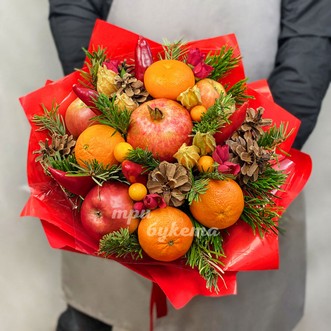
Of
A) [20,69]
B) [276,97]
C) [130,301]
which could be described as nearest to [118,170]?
[276,97]

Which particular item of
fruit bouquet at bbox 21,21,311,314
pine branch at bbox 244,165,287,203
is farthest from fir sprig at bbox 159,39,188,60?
pine branch at bbox 244,165,287,203

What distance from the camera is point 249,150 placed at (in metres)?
0.57

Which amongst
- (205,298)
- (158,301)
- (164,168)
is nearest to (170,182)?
(164,168)

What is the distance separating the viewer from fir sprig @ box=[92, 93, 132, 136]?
56 cm

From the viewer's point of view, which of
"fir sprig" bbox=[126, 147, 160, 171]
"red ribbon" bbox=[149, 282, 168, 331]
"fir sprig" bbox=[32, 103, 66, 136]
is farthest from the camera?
"red ribbon" bbox=[149, 282, 168, 331]

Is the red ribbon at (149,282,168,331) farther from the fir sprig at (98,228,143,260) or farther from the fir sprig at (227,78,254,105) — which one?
the fir sprig at (227,78,254,105)

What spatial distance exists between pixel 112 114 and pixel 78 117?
0.25ft

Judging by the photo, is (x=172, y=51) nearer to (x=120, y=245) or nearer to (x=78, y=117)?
(x=78, y=117)

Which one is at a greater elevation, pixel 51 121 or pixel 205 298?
pixel 51 121

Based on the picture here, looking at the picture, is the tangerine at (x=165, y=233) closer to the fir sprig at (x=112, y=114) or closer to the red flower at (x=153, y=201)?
the red flower at (x=153, y=201)

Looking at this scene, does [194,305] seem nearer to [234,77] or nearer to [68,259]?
[68,259]

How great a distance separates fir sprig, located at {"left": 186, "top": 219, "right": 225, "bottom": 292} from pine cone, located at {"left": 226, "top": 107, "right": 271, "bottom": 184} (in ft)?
0.29

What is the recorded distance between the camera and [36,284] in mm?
1416

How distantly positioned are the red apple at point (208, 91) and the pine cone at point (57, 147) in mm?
186
